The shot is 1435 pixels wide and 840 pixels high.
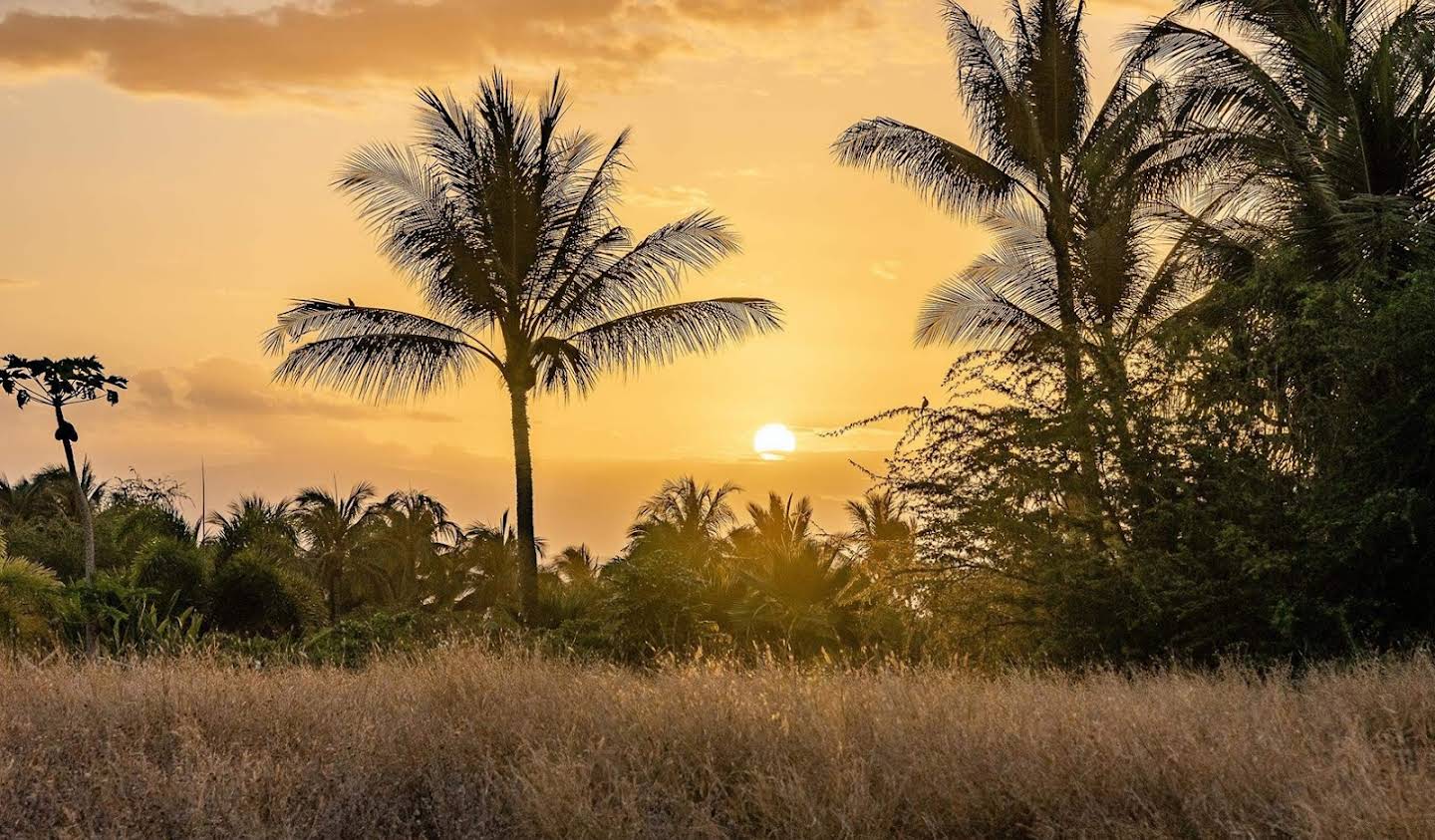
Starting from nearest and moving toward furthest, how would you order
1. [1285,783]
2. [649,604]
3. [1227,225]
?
1. [1285,783]
2. [649,604]
3. [1227,225]

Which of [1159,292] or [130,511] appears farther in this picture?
[130,511]

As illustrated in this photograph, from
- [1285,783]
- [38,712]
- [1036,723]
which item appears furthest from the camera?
[38,712]

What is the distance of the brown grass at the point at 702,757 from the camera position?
6684mm

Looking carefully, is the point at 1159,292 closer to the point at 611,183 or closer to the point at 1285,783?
the point at 611,183

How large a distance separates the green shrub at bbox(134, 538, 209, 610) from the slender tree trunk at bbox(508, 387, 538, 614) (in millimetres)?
5801

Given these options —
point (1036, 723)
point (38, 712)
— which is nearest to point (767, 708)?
point (1036, 723)

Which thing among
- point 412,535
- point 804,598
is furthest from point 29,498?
point 804,598

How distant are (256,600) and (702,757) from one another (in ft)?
58.9

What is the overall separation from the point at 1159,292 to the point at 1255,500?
9481 millimetres

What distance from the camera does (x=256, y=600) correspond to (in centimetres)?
2350

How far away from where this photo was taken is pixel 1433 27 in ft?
64.8

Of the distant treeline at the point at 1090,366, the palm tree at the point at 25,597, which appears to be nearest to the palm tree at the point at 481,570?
the distant treeline at the point at 1090,366

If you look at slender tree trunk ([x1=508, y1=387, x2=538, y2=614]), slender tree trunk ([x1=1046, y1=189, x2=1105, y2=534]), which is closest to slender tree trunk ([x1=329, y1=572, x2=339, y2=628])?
slender tree trunk ([x1=508, y1=387, x2=538, y2=614])

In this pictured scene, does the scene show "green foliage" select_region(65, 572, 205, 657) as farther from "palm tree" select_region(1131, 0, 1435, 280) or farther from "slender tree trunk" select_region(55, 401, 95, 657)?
"palm tree" select_region(1131, 0, 1435, 280)
